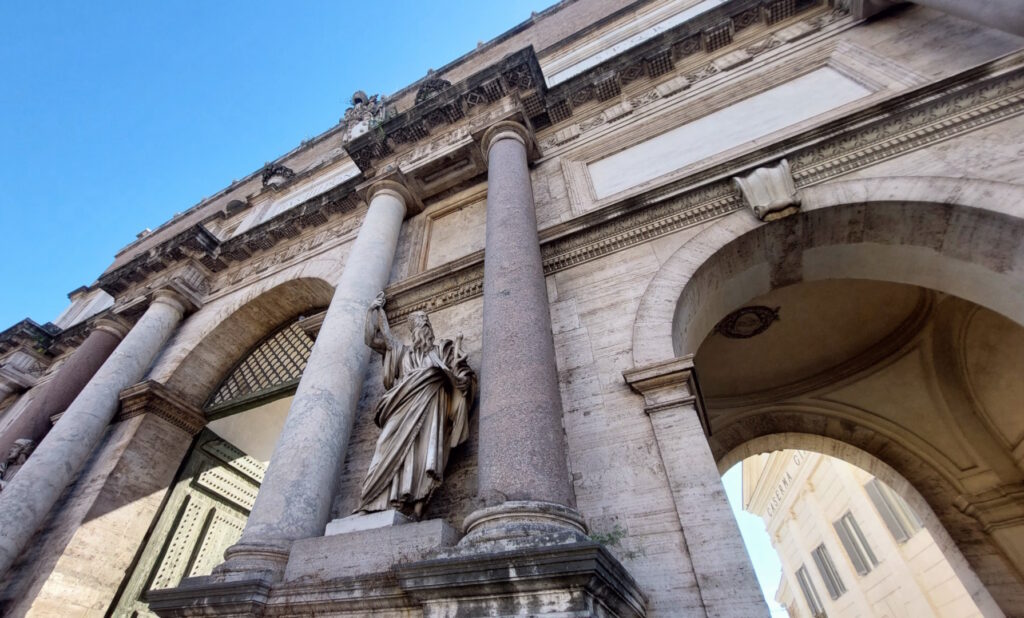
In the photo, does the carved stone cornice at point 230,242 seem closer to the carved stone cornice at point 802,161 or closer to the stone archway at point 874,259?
the carved stone cornice at point 802,161

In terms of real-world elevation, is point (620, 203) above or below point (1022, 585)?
above

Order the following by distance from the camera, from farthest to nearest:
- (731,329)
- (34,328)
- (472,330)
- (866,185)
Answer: (34,328), (731,329), (472,330), (866,185)

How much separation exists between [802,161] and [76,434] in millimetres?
9868

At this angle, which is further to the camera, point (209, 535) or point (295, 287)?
point (295, 287)

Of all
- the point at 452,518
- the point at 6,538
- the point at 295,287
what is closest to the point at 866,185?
the point at 452,518

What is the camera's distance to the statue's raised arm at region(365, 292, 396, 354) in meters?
4.59

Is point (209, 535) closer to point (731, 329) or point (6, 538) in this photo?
point (6, 538)

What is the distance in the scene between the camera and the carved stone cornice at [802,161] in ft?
13.9

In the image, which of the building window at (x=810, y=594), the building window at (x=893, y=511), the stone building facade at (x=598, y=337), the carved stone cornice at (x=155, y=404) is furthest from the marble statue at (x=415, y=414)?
the building window at (x=810, y=594)

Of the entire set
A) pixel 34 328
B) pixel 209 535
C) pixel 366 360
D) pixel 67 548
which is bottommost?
pixel 67 548

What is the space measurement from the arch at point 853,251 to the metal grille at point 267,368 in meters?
6.17

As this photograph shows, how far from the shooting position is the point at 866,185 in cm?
424

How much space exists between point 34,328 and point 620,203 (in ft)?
48.3

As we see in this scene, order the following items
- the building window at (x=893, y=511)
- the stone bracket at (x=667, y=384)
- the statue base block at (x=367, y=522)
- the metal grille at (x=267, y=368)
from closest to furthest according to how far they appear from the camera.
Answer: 1. the statue base block at (x=367, y=522)
2. the stone bracket at (x=667, y=384)
3. the metal grille at (x=267, y=368)
4. the building window at (x=893, y=511)
